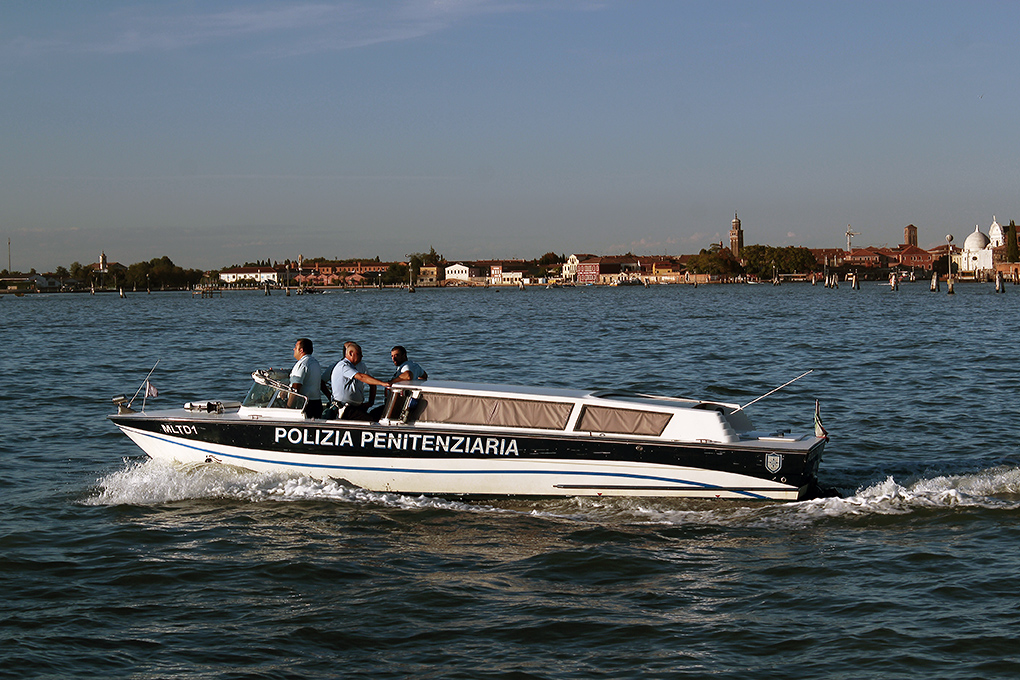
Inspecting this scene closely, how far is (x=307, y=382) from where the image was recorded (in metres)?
15.2

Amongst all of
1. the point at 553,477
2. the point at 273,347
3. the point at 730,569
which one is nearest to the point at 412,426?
the point at 553,477

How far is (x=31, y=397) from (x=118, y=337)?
110ft

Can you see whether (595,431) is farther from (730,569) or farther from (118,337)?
(118,337)

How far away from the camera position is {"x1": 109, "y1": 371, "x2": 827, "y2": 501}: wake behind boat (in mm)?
13586

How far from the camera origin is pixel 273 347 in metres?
49.1

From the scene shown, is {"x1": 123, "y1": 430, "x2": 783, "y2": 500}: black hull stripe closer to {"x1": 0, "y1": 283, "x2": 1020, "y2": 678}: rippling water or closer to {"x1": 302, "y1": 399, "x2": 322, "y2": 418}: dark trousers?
{"x1": 0, "y1": 283, "x2": 1020, "y2": 678}: rippling water

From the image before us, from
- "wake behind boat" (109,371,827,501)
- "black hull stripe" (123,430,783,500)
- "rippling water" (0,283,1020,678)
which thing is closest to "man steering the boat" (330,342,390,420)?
"wake behind boat" (109,371,827,501)

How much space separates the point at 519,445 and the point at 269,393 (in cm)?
407

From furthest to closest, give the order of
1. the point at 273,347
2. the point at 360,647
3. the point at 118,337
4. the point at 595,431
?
the point at 118,337, the point at 273,347, the point at 595,431, the point at 360,647

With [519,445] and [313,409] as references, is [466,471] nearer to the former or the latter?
[519,445]

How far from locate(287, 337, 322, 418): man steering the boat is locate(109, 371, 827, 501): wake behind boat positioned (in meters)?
0.21

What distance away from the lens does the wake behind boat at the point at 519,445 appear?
13586 millimetres

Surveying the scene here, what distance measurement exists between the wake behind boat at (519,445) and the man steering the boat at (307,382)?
0.70 feet

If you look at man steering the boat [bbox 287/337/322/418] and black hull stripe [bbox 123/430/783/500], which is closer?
black hull stripe [bbox 123/430/783/500]
